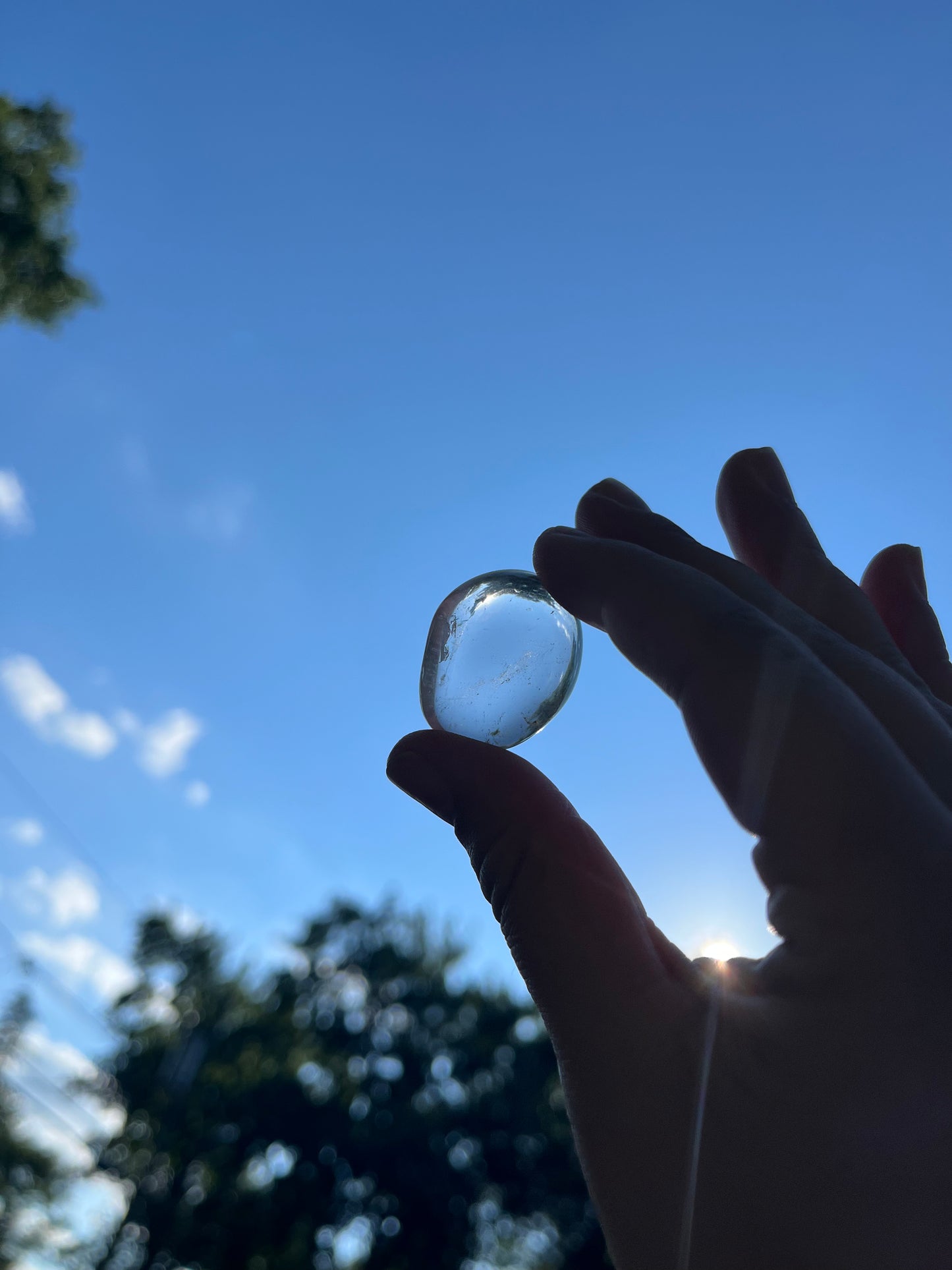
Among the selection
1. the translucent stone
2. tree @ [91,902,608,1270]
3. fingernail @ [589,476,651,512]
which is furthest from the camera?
tree @ [91,902,608,1270]

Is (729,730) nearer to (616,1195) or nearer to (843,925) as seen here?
(843,925)

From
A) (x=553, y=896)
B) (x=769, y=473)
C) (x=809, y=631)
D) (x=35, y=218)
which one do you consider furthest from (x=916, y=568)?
(x=35, y=218)

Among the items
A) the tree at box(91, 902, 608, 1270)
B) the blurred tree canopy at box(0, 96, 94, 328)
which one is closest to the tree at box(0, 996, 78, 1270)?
the tree at box(91, 902, 608, 1270)

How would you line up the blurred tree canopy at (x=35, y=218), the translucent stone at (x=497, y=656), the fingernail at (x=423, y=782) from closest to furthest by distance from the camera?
the fingernail at (x=423, y=782) → the translucent stone at (x=497, y=656) → the blurred tree canopy at (x=35, y=218)

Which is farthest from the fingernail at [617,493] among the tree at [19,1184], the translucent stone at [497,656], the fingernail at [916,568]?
the tree at [19,1184]

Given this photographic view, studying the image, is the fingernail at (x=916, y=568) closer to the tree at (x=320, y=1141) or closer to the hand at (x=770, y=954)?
the hand at (x=770, y=954)

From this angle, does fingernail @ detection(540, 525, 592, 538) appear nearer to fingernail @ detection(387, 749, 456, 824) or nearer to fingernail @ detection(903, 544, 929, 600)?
fingernail @ detection(387, 749, 456, 824)

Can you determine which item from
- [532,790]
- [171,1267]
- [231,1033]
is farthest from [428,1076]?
[532,790]
